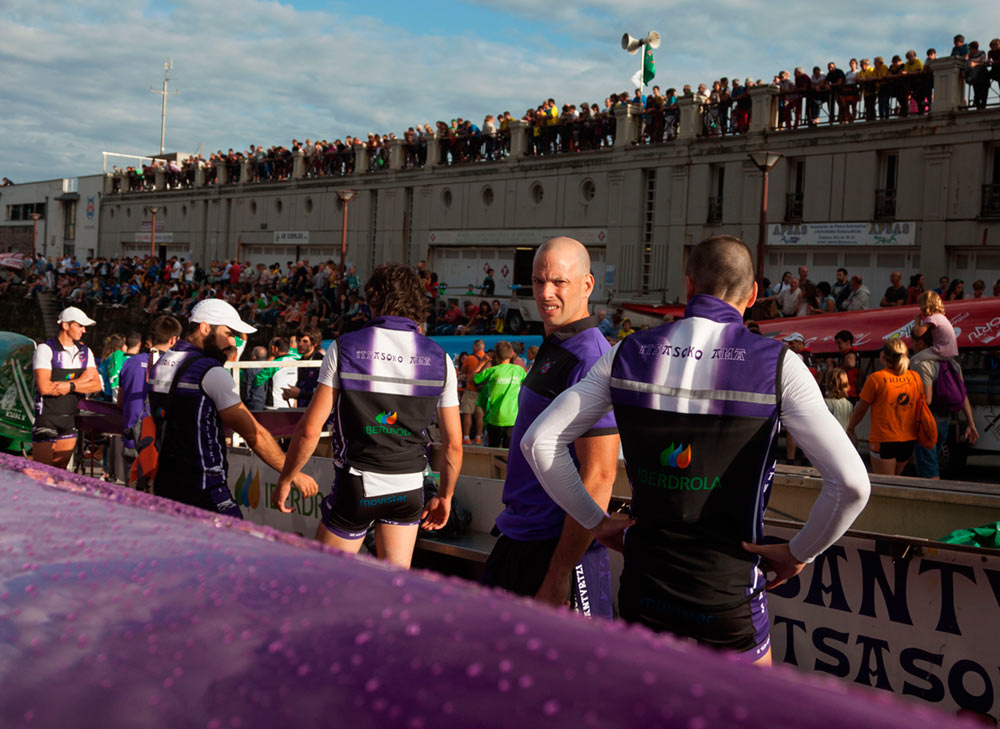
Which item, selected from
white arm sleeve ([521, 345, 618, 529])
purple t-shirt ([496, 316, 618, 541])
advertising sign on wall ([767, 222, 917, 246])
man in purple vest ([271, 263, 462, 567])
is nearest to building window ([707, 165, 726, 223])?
advertising sign on wall ([767, 222, 917, 246])

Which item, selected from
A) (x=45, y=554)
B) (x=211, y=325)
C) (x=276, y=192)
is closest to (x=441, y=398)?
(x=211, y=325)

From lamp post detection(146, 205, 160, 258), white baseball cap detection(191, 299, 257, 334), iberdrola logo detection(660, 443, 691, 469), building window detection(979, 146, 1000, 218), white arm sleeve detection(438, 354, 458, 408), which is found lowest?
iberdrola logo detection(660, 443, 691, 469)

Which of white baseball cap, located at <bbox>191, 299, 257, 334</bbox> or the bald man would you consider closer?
the bald man

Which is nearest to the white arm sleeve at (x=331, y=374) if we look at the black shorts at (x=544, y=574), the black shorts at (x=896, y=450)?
the black shorts at (x=544, y=574)

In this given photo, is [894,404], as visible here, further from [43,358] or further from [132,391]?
[43,358]

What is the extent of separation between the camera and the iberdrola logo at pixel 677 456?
269cm

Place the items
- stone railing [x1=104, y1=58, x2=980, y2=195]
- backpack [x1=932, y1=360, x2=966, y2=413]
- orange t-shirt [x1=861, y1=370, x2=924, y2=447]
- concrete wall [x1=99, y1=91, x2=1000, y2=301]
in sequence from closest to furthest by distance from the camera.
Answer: orange t-shirt [x1=861, y1=370, x2=924, y2=447], backpack [x1=932, y1=360, x2=966, y2=413], concrete wall [x1=99, y1=91, x2=1000, y2=301], stone railing [x1=104, y1=58, x2=980, y2=195]

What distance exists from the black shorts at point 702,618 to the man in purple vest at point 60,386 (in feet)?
Result: 27.4

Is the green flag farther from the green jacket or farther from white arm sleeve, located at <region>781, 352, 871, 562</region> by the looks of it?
white arm sleeve, located at <region>781, 352, 871, 562</region>

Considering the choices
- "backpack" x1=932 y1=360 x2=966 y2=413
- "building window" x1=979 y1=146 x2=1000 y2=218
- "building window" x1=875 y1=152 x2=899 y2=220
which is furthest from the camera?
"building window" x1=875 y1=152 x2=899 y2=220

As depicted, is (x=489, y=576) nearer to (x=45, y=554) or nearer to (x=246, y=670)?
(x=45, y=554)

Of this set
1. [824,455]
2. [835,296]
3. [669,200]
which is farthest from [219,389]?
[669,200]

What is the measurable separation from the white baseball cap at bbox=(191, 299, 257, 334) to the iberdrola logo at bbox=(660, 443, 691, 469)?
289 centimetres

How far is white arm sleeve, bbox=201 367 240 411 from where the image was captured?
15.8ft
